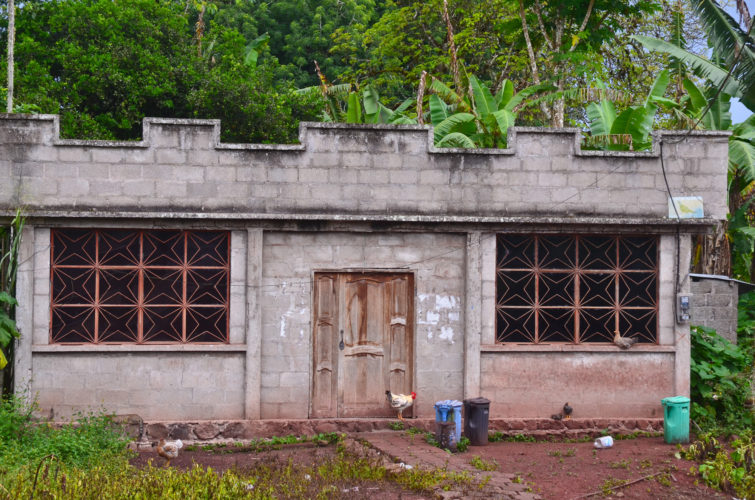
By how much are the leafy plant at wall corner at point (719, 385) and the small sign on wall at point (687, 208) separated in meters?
2.15

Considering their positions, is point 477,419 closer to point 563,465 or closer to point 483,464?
point 483,464

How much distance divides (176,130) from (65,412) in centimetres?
394

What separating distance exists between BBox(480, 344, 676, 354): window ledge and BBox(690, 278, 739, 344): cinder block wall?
102 inches

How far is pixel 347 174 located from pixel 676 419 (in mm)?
5438

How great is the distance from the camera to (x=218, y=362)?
1024 centimetres

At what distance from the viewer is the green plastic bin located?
10.1 meters

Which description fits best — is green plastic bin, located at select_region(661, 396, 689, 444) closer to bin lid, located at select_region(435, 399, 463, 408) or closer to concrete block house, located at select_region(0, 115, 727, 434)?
concrete block house, located at select_region(0, 115, 727, 434)

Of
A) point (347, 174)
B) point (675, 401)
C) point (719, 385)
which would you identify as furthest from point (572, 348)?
point (347, 174)

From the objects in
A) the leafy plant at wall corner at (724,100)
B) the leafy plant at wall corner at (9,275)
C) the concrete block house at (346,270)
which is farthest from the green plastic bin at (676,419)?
the leafy plant at wall corner at (9,275)

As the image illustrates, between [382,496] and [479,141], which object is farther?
[479,141]

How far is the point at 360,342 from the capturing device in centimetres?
1057

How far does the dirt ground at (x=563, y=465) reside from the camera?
7969mm

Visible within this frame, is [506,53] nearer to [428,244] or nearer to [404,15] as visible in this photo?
[404,15]

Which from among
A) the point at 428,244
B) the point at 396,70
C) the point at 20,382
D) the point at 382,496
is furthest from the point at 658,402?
the point at 396,70
